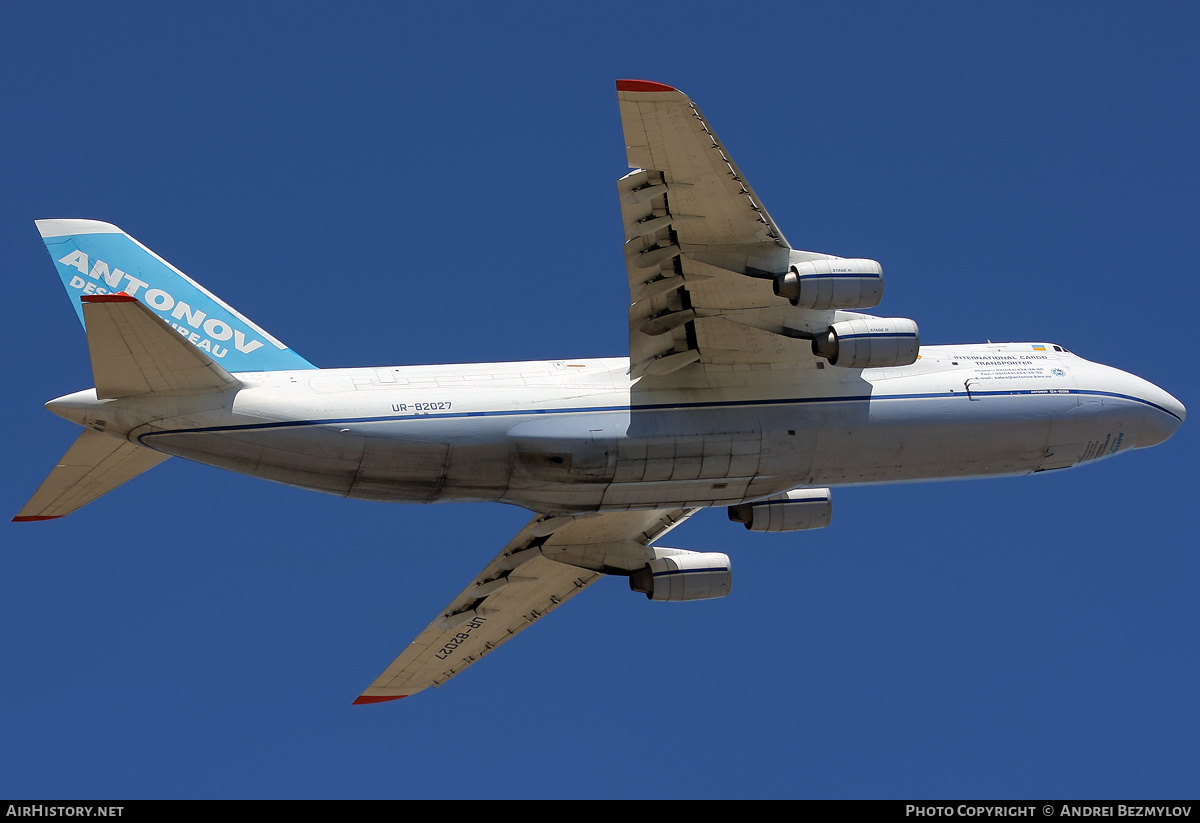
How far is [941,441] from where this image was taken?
1021 inches

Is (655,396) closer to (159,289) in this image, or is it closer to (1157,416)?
(159,289)

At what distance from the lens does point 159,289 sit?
25.7m

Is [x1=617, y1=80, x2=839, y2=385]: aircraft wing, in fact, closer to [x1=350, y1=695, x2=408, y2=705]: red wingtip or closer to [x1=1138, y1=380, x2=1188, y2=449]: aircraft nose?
[x1=1138, y1=380, x2=1188, y2=449]: aircraft nose

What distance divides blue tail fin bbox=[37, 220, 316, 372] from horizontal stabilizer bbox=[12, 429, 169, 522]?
1.90m

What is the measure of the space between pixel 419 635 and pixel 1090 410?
458 inches

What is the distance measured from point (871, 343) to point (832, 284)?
148cm

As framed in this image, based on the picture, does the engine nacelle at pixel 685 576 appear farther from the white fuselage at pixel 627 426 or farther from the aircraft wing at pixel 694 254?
the aircraft wing at pixel 694 254

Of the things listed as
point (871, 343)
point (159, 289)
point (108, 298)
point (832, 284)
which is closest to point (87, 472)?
point (159, 289)

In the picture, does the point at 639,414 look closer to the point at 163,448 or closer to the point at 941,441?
the point at 941,441

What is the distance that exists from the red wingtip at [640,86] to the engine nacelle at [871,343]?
490cm

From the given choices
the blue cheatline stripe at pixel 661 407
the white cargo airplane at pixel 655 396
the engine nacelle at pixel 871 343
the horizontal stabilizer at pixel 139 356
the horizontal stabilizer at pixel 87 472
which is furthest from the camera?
the engine nacelle at pixel 871 343

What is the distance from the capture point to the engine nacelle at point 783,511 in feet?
91.0

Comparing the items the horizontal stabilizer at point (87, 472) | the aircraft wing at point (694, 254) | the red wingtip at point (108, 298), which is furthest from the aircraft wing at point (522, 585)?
the red wingtip at point (108, 298)

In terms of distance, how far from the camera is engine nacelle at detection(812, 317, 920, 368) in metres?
24.0
